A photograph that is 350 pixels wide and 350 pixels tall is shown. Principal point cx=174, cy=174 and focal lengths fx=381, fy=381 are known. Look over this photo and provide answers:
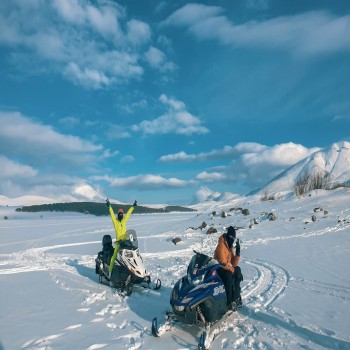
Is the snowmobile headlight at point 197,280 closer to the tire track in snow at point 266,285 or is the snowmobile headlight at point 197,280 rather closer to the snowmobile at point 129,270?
the tire track in snow at point 266,285

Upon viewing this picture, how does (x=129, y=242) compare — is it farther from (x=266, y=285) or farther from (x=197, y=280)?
(x=266, y=285)

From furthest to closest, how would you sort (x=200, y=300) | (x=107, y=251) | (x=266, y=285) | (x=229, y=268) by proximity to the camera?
(x=107, y=251) → (x=266, y=285) → (x=229, y=268) → (x=200, y=300)

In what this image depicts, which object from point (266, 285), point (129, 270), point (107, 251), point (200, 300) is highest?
point (107, 251)

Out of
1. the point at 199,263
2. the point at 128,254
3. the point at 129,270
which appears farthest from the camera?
the point at 128,254

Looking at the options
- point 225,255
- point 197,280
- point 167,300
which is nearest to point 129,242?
point 167,300

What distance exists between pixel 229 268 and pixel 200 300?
51.5 inches

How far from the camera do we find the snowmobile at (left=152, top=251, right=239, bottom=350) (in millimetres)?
6430

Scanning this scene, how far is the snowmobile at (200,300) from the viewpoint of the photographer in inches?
253

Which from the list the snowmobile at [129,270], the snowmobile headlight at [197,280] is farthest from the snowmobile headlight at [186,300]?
the snowmobile at [129,270]

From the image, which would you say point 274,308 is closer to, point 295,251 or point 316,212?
point 295,251

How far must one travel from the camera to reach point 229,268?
24.6ft

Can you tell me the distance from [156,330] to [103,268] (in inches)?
186

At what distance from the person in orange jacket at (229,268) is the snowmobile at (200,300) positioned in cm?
36

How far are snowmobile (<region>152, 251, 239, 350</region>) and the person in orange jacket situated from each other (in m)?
0.36
